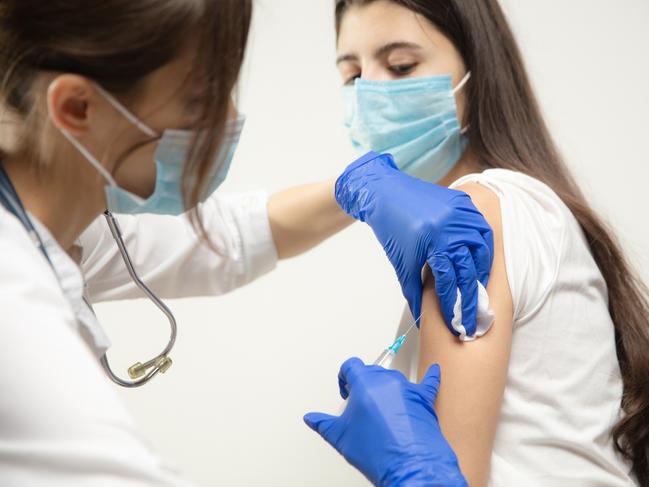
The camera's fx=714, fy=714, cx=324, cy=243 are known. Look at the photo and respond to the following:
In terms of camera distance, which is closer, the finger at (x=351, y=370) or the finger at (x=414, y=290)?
the finger at (x=351, y=370)

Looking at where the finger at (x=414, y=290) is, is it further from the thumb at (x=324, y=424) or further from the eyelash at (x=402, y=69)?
the eyelash at (x=402, y=69)

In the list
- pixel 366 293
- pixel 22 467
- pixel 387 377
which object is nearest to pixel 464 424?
pixel 387 377

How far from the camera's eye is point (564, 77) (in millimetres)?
2277

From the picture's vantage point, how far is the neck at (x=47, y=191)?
104cm

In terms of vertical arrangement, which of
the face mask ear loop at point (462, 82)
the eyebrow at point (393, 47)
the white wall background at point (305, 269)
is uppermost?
the eyebrow at point (393, 47)

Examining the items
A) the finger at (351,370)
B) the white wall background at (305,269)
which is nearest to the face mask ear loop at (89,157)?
the finger at (351,370)

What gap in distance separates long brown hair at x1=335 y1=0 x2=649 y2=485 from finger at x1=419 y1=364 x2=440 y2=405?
17.1 inches

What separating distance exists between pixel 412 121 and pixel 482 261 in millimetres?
436

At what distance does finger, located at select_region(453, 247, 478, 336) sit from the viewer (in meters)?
1.14

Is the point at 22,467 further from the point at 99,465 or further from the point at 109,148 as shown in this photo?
the point at 109,148

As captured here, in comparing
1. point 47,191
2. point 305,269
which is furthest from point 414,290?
point 305,269

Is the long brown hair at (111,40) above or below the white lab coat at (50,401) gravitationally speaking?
above

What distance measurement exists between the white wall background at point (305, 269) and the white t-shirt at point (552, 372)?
93cm

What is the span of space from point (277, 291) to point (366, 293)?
270 millimetres
